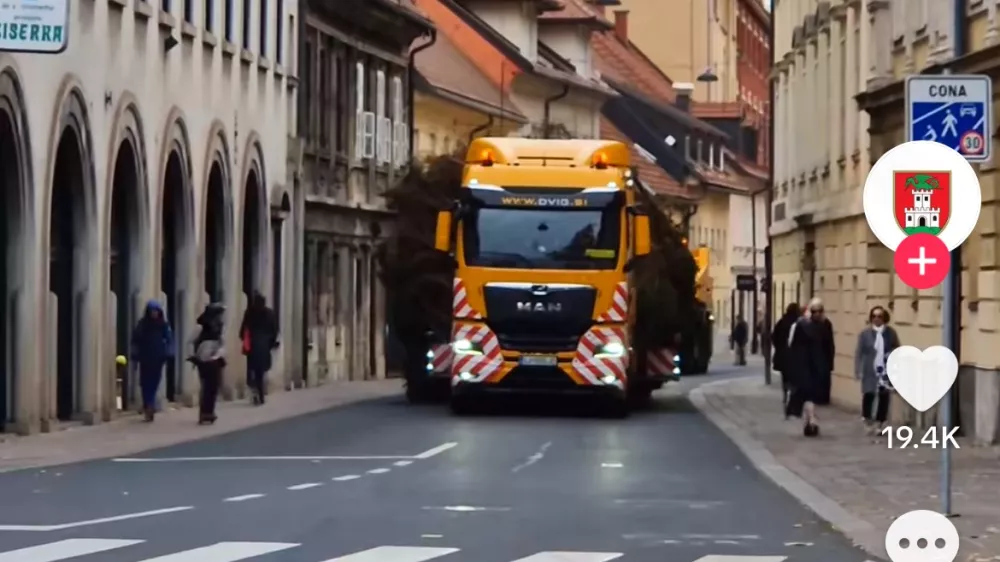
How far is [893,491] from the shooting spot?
20188 mm

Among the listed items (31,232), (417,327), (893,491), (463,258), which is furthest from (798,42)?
(893,491)

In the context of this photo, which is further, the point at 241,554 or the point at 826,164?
the point at 826,164

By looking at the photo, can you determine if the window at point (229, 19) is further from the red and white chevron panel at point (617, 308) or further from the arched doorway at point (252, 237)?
the red and white chevron panel at point (617, 308)

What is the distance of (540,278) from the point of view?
33344mm

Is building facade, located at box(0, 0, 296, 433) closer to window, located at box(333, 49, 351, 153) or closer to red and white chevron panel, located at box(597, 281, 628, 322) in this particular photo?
red and white chevron panel, located at box(597, 281, 628, 322)

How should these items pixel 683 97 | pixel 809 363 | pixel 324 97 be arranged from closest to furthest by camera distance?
pixel 809 363, pixel 324 97, pixel 683 97

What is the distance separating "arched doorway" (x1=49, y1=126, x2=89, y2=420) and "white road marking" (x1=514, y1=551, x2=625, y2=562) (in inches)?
676

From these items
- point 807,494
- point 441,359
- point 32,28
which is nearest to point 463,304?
point 441,359

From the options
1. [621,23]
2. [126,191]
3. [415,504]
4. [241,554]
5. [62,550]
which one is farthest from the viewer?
[621,23]

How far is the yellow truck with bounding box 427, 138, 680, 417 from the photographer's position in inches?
1313

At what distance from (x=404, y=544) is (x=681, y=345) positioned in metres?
25.2

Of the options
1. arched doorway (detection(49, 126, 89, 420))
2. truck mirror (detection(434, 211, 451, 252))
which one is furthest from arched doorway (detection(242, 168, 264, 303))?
arched doorway (detection(49, 126, 89, 420))

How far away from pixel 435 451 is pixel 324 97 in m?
25.7

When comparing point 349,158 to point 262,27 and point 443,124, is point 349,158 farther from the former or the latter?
point 443,124
